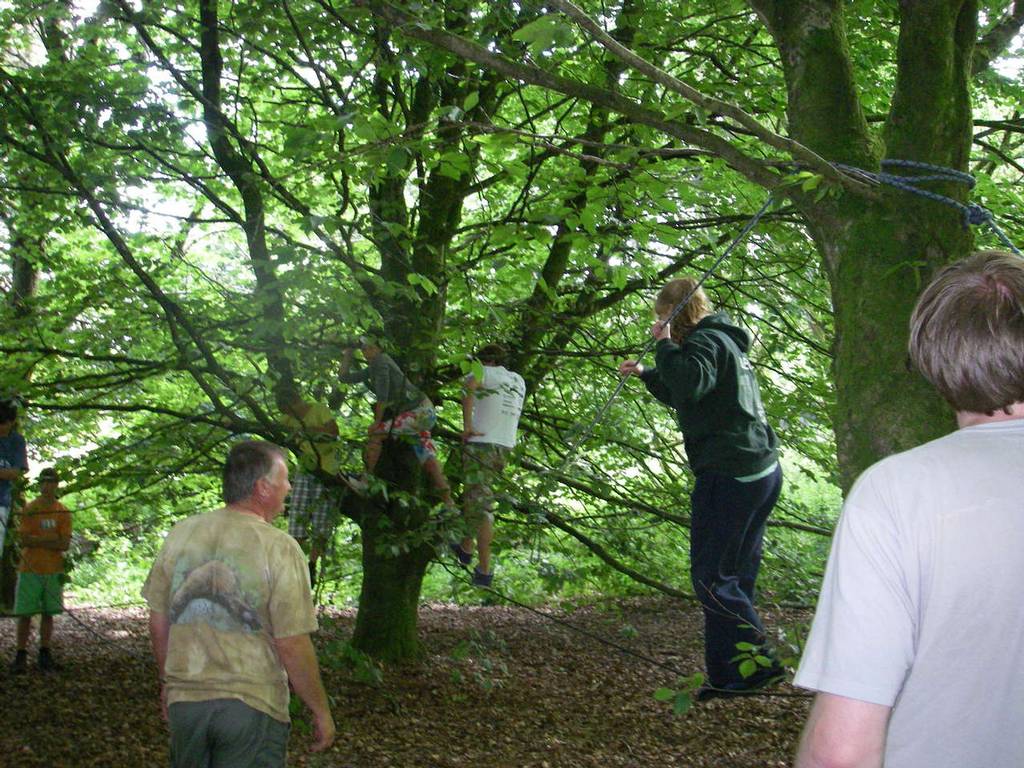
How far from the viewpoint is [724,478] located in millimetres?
4160

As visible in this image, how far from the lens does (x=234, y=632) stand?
3.16 metres

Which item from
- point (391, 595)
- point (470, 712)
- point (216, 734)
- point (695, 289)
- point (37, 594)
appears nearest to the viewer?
point (216, 734)

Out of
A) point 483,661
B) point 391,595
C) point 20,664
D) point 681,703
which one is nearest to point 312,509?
point 483,661

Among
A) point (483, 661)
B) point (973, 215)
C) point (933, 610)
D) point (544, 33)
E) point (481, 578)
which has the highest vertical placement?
point (544, 33)

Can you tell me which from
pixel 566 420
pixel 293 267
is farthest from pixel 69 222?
pixel 566 420

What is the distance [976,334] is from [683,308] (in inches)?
111

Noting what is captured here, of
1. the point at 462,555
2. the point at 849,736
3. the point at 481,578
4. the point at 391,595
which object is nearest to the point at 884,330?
the point at 849,736

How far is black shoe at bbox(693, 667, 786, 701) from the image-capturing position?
355 centimetres

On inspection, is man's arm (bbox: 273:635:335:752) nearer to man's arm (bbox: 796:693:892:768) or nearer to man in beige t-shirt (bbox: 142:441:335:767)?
man in beige t-shirt (bbox: 142:441:335:767)

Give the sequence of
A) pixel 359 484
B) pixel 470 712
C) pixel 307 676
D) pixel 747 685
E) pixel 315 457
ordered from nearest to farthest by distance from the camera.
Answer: pixel 307 676 → pixel 747 685 → pixel 315 457 → pixel 359 484 → pixel 470 712

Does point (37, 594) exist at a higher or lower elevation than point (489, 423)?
lower

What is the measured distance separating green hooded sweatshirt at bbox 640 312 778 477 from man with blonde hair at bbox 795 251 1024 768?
2425 mm

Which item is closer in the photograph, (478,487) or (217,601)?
(217,601)

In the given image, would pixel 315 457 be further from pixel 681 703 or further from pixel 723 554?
pixel 681 703
